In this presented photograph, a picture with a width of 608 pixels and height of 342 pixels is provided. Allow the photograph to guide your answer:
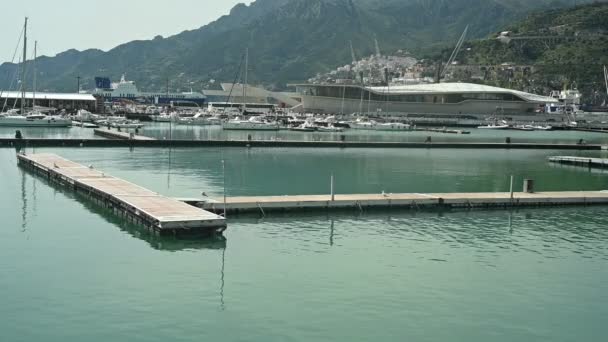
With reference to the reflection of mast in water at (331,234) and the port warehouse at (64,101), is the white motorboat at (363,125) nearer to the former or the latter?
the port warehouse at (64,101)

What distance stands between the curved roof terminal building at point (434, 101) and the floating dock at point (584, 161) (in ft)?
377

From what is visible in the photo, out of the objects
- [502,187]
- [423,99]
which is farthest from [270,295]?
[423,99]

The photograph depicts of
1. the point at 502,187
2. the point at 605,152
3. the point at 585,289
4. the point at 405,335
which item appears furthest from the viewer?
the point at 605,152

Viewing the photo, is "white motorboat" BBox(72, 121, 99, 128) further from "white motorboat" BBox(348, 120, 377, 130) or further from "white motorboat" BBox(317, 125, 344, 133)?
"white motorboat" BBox(348, 120, 377, 130)

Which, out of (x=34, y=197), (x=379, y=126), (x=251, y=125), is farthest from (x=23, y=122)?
(x=34, y=197)

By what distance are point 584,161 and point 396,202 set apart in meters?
36.5

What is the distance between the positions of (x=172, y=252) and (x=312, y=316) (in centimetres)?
781

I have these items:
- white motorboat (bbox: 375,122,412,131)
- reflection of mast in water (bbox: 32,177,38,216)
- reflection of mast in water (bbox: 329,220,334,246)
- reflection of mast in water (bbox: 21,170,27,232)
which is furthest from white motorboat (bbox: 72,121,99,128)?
reflection of mast in water (bbox: 329,220,334,246)

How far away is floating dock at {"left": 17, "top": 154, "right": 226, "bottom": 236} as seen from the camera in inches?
1001

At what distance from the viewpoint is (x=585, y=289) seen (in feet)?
68.4

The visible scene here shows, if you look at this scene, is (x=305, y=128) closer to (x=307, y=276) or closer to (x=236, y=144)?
(x=236, y=144)

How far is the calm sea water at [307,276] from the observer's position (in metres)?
16.6

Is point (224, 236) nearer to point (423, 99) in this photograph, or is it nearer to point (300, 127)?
point (300, 127)

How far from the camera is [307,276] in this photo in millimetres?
21031
